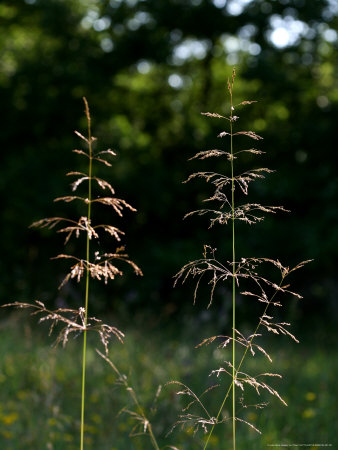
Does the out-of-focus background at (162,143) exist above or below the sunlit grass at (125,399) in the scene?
above

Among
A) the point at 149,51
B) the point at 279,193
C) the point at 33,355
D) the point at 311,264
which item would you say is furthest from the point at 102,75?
the point at 33,355

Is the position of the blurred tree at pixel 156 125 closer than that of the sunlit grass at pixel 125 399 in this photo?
No

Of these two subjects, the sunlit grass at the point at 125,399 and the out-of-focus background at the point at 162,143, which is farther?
the out-of-focus background at the point at 162,143

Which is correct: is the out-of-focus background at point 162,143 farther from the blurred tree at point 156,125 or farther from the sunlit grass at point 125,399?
the sunlit grass at point 125,399

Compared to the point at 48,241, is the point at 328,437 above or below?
below

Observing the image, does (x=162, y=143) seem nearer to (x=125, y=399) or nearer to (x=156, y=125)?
(x=156, y=125)

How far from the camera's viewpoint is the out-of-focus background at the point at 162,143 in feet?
27.8

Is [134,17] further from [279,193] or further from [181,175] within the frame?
[279,193]

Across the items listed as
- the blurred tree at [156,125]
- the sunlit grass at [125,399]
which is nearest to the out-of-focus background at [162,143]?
the blurred tree at [156,125]

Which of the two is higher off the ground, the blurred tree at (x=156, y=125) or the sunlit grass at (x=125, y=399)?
the blurred tree at (x=156, y=125)

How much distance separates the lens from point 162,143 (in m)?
9.95

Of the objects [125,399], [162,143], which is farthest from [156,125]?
[125,399]

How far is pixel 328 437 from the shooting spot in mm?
3447

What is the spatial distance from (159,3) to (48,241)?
426cm
